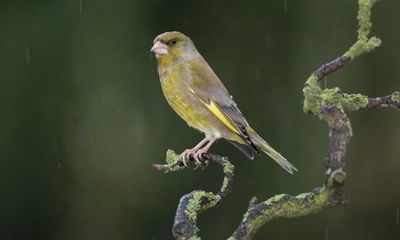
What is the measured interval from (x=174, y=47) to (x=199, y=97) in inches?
7.6

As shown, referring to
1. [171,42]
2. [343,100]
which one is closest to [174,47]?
[171,42]

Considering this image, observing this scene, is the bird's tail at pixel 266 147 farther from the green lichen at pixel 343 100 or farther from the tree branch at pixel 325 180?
the tree branch at pixel 325 180

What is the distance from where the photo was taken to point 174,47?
3100 mm

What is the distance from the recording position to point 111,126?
557 centimetres

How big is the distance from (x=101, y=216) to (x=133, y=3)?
1.36 meters

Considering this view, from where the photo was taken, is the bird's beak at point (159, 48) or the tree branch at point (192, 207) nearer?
the tree branch at point (192, 207)

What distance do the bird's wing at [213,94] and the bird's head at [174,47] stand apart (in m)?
0.06

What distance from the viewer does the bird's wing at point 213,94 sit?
10.1ft

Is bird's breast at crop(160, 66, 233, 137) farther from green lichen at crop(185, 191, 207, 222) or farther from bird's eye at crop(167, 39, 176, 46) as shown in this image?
green lichen at crop(185, 191, 207, 222)

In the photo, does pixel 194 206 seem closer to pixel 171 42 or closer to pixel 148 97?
pixel 171 42

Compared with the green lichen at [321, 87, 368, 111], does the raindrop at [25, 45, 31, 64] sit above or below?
above

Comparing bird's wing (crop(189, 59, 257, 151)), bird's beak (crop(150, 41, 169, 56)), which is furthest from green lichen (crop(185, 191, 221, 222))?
bird's wing (crop(189, 59, 257, 151))

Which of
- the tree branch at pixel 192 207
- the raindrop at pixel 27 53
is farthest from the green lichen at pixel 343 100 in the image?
the raindrop at pixel 27 53

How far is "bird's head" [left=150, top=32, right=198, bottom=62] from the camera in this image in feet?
9.75
